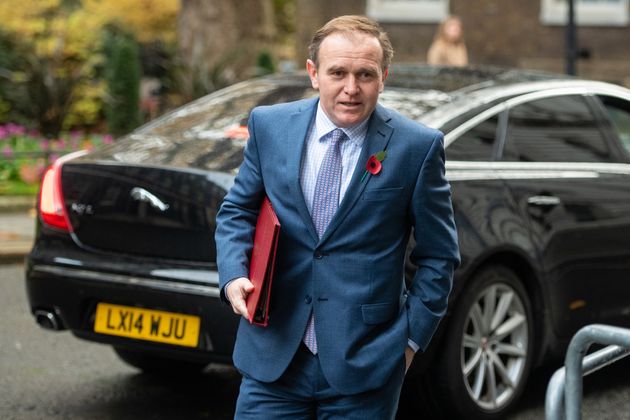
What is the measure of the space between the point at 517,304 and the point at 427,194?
2.49 m

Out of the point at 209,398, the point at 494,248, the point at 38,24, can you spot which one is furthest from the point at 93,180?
the point at 38,24

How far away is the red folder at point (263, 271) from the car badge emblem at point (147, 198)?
1.97 meters

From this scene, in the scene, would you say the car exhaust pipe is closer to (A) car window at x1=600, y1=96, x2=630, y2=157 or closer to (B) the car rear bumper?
(B) the car rear bumper

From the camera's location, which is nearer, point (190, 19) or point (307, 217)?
point (307, 217)

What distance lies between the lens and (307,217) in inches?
139

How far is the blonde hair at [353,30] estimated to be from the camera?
11.3 feet

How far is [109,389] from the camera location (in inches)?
254

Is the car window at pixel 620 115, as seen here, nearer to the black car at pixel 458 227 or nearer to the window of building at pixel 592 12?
the black car at pixel 458 227

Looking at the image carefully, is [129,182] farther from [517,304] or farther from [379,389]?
[379,389]

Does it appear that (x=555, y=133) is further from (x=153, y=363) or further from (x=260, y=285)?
(x=260, y=285)

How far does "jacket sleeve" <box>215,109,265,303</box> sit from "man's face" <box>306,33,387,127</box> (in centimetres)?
30

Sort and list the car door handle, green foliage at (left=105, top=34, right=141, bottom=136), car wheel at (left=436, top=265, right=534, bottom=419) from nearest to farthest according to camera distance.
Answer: car wheel at (left=436, top=265, right=534, bottom=419) → the car door handle → green foliage at (left=105, top=34, right=141, bottom=136)

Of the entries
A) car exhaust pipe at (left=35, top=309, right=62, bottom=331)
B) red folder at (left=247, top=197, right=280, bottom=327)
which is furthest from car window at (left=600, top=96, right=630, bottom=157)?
red folder at (left=247, top=197, right=280, bottom=327)

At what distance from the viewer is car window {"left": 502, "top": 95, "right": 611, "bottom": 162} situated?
618 centimetres
